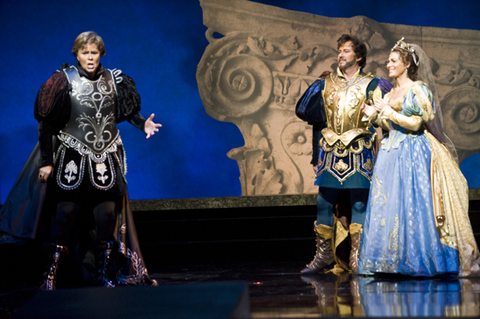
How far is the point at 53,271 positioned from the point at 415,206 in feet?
6.58

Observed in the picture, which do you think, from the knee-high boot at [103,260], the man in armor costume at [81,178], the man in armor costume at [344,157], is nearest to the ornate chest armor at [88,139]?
the man in armor costume at [81,178]

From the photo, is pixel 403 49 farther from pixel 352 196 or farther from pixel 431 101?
pixel 352 196

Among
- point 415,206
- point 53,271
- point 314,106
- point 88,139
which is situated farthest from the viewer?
point 314,106

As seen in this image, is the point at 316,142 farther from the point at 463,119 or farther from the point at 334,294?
the point at 463,119

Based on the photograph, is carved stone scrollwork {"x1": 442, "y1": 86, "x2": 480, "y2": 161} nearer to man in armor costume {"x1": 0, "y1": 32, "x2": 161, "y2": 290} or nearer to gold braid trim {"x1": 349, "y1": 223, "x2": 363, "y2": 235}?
gold braid trim {"x1": 349, "y1": 223, "x2": 363, "y2": 235}

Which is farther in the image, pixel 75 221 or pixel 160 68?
pixel 160 68

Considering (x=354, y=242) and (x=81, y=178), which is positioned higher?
(x=81, y=178)

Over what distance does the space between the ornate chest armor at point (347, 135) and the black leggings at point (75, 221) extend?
141cm

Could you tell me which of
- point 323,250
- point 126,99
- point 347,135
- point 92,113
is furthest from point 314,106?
point 92,113

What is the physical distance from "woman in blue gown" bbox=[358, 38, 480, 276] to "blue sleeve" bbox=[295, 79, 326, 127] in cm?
43

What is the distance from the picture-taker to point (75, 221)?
2729 millimetres

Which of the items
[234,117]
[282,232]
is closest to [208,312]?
[282,232]

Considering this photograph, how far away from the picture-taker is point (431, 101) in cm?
303

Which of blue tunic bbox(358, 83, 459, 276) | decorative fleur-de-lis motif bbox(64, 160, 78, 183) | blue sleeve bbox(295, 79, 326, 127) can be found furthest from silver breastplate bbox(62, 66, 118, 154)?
blue tunic bbox(358, 83, 459, 276)
